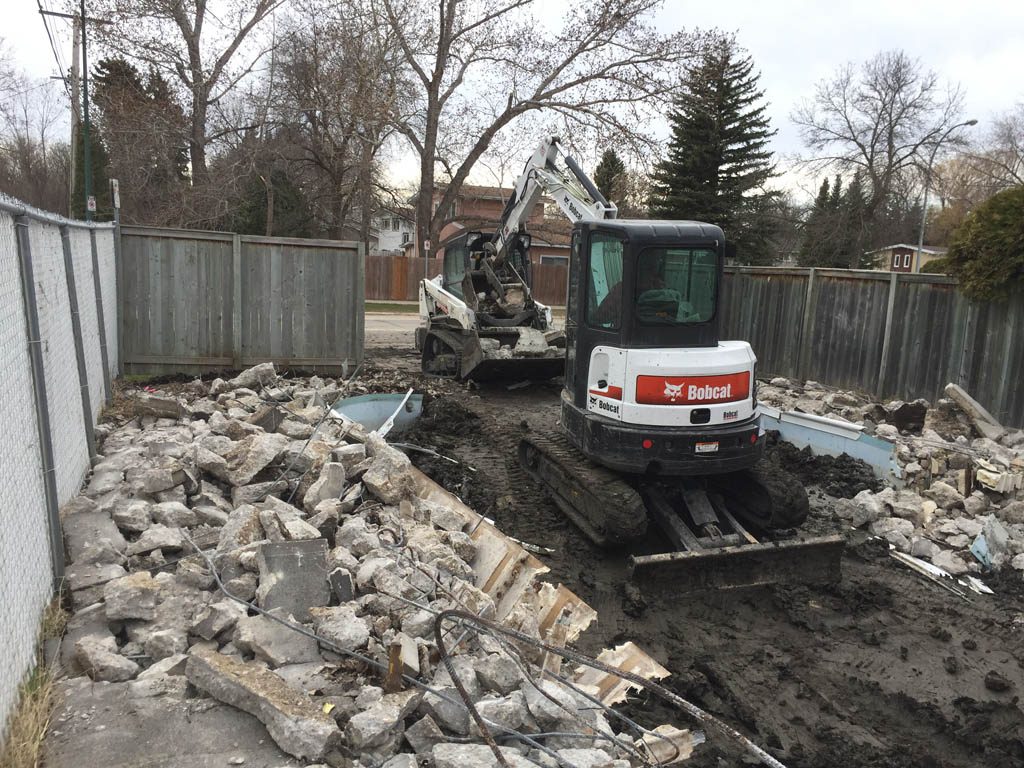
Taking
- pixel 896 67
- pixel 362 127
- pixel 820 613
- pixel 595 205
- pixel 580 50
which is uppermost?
pixel 896 67

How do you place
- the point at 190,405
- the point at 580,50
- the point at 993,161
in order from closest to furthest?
the point at 190,405 → the point at 580,50 → the point at 993,161

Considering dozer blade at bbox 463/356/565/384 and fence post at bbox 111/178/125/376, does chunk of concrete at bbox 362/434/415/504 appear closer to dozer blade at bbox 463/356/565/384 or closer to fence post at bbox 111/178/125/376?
dozer blade at bbox 463/356/565/384

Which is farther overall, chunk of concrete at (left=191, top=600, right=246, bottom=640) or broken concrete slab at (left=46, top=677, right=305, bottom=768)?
chunk of concrete at (left=191, top=600, right=246, bottom=640)

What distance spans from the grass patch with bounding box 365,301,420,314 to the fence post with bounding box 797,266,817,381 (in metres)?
16.6

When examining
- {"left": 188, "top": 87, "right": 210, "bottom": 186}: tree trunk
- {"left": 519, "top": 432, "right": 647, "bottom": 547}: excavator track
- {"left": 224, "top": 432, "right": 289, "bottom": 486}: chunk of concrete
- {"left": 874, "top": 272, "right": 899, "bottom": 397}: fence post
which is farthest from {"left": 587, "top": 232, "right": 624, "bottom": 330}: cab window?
{"left": 188, "top": 87, "right": 210, "bottom": 186}: tree trunk

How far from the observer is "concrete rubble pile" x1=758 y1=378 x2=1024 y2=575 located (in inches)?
261

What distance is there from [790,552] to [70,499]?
5.21 m

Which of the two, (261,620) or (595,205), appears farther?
(595,205)

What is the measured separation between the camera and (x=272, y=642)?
3.83 meters

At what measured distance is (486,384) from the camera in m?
11.6

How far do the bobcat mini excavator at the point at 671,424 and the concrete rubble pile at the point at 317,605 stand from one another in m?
1.19

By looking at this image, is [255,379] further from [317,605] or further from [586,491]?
[317,605]

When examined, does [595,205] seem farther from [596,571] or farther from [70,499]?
[70,499]

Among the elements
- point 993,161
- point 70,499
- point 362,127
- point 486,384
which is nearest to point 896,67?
point 993,161
